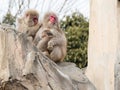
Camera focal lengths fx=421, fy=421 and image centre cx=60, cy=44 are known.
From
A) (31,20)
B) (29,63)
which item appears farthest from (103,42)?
(29,63)

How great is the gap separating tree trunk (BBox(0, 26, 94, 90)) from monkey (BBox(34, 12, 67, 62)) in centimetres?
89

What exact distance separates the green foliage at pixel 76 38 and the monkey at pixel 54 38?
2.95m

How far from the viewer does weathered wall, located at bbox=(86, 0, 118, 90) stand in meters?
5.25

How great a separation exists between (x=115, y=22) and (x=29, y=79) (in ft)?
6.53

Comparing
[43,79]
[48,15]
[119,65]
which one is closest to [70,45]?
[119,65]

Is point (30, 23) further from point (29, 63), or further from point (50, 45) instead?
point (29, 63)

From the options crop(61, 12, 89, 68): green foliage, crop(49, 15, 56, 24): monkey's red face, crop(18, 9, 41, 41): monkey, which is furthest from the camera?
crop(61, 12, 89, 68): green foliage

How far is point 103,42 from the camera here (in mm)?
5285

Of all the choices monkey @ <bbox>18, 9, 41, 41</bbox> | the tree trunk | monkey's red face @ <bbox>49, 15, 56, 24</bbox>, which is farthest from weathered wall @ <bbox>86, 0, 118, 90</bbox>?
the tree trunk

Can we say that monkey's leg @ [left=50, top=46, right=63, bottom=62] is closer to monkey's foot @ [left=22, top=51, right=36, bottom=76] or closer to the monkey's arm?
the monkey's arm

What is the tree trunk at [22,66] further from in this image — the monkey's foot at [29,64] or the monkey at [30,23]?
the monkey at [30,23]

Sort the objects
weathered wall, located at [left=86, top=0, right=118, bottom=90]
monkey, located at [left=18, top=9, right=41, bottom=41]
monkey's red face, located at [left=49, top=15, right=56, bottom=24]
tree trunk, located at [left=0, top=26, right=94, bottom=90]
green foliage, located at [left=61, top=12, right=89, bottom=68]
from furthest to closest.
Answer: green foliage, located at [left=61, top=12, right=89, bottom=68] < weathered wall, located at [left=86, top=0, right=118, bottom=90] < monkey, located at [left=18, top=9, right=41, bottom=41] < monkey's red face, located at [left=49, top=15, right=56, bottom=24] < tree trunk, located at [left=0, top=26, right=94, bottom=90]

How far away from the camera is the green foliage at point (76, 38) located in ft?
26.7

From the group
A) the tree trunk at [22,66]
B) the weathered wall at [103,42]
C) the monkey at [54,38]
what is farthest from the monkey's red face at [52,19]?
the tree trunk at [22,66]
